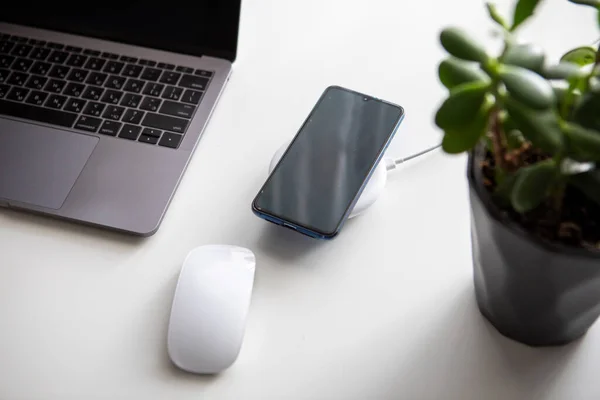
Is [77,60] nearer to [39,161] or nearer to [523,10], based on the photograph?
[39,161]

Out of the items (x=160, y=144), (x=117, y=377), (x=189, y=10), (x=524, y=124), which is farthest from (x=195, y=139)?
(x=524, y=124)

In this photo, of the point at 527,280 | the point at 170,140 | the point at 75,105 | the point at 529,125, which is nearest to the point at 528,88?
the point at 529,125

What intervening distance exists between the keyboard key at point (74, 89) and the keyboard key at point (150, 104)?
76 mm

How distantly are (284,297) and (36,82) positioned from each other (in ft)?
1.24

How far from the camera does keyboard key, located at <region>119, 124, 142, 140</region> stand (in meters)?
0.63


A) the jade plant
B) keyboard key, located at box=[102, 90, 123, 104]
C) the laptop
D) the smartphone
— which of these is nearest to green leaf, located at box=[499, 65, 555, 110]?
the jade plant

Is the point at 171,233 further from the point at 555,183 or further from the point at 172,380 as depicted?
the point at 555,183

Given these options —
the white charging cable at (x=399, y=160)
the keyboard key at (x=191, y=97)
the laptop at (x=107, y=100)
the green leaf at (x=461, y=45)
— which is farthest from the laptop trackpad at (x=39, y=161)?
the green leaf at (x=461, y=45)

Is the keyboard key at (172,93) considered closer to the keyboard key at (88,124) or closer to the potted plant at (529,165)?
the keyboard key at (88,124)

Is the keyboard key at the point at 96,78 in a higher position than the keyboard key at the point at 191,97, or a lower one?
lower

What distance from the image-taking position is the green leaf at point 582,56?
42 centimetres

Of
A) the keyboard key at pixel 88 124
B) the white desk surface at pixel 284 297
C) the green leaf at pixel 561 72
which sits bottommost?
the white desk surface at pixel 284 297

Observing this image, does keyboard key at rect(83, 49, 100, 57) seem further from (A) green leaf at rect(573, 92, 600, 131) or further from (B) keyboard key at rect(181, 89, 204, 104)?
(A) green leaf at rect(573, 92, 600, 131)

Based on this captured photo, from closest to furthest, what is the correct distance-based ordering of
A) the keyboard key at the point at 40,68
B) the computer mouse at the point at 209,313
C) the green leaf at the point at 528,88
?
the green leaf at the point at 528,88 → the computer mouse at the point at 209,313 → the keyboard key at the point at 40,68
